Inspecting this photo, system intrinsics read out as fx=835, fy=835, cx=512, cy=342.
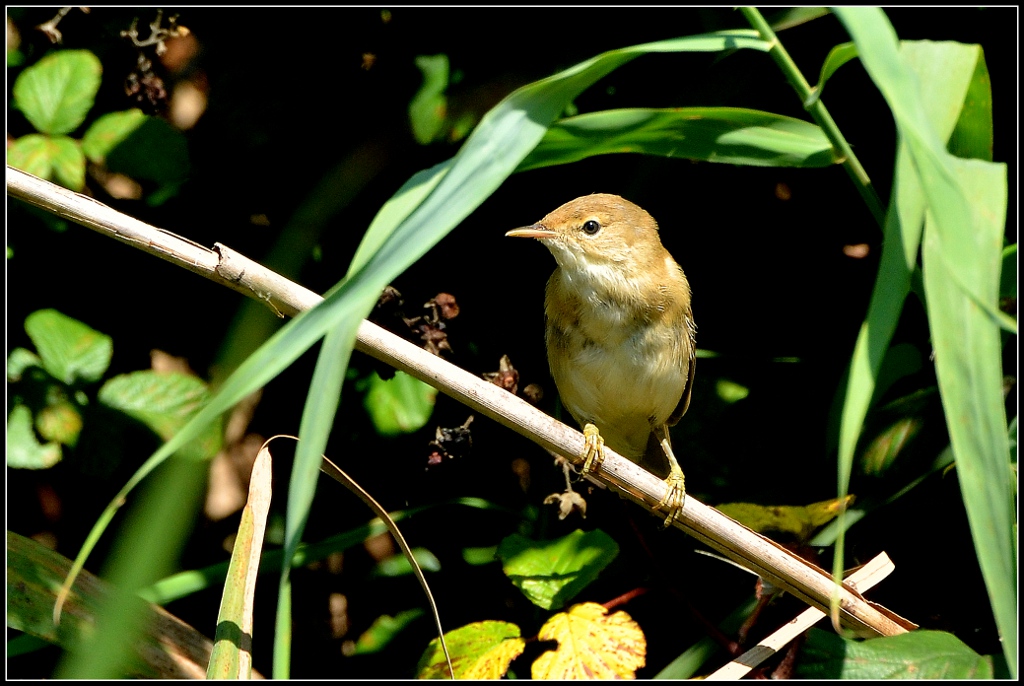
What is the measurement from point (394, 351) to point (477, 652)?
0.84 metres

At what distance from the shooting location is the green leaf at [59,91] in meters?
1.96

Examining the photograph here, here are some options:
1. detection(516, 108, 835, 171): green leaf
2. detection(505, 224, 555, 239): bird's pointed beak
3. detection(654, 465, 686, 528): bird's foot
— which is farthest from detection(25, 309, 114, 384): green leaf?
detection(654, 465, 686, 528): bird's foot

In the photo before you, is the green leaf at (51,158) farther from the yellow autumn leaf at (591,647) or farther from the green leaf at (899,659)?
the green leaf at (899,659)

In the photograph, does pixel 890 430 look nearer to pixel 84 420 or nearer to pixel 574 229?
pixel 574 229

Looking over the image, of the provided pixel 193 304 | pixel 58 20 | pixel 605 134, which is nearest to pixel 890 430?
pixel 605 134

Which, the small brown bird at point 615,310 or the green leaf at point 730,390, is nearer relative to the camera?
the small brown bird at point 615,310

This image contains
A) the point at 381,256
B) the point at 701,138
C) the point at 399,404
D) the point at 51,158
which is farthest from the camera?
the point at 399,404

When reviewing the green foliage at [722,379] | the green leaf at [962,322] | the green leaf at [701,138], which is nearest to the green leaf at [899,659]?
the green foliage at [722,379]

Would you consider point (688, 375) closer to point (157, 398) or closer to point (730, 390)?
point (730, 390)

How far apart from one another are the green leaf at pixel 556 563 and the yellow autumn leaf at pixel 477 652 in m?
0.11

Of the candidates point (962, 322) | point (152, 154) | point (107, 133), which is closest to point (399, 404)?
point (152, 154)

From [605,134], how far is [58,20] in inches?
58.2

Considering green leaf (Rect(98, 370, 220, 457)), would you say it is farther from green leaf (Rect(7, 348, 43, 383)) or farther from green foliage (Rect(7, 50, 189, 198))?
green foliage (Rect(7, 50, 189, 198))

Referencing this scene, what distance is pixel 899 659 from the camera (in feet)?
4.97
